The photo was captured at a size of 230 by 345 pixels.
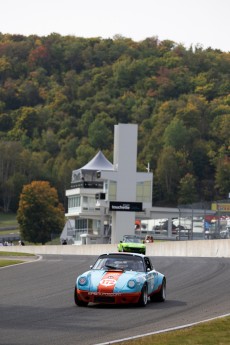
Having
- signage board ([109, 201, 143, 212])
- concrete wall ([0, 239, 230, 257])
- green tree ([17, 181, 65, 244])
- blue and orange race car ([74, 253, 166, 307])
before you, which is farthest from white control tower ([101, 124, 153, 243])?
blue and orange race car ([74, 253, 166, 307])

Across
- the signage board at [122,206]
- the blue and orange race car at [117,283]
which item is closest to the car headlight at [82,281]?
the blue and orange race car at [117,283]

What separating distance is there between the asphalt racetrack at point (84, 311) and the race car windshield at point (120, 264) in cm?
94

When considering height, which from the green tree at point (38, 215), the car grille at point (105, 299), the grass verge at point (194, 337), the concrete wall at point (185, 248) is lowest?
the grass verge at point (194, 337)

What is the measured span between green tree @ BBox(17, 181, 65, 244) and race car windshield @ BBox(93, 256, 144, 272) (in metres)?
142

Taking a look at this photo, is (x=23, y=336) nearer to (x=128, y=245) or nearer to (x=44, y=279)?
(x=44, y=279)

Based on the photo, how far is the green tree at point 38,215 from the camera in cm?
16962

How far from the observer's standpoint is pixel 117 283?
2422 cm

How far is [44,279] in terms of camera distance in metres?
34.8

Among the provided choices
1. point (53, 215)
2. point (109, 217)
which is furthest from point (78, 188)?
point (53, 215)

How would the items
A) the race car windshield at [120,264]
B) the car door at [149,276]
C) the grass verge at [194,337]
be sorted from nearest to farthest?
the grass verge at [194,337] → the car door at [149,276] → the race car windshield at [120,264]

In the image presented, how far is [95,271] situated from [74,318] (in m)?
3.45

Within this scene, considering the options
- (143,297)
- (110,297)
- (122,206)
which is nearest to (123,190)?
(122,206)

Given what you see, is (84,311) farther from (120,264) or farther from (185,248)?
(185,248)

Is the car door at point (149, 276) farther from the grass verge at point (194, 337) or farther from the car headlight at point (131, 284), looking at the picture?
the grass verge at point (194, 337)
